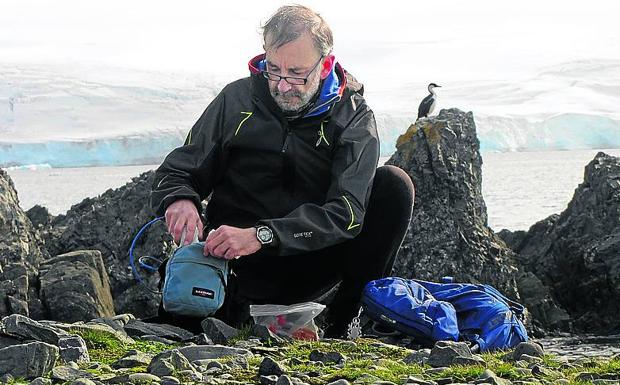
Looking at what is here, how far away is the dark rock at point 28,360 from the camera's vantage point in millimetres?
4590

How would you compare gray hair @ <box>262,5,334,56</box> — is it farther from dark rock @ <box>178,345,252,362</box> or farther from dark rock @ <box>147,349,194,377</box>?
dark rock @ <box>147,349,194,377</box>

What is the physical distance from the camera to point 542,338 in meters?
10.3

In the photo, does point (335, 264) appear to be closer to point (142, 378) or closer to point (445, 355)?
point (445, 355)

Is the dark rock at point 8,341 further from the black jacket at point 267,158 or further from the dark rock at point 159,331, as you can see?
the black jacket at point 267,158

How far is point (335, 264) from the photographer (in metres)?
6.68

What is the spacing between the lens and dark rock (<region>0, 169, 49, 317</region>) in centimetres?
893

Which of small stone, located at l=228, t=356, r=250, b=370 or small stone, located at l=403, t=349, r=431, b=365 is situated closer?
small stone, located at l=228, t=356, r=250, b=370

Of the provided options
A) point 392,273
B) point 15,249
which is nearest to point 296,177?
point 15,249

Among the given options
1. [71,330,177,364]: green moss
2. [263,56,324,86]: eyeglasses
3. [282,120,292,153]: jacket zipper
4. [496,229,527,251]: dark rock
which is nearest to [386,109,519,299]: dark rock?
[496,229,527,251]: dark rock

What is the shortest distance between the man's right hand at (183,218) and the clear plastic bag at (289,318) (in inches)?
24.6

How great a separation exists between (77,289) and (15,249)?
1.58 m

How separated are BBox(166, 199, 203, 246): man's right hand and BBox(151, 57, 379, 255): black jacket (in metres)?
0.07

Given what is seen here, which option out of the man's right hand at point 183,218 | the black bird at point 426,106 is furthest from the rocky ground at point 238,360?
the black bird at point 426,106

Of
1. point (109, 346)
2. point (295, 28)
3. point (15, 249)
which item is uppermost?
point (295, 28)
